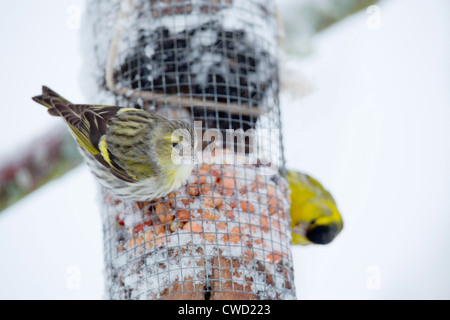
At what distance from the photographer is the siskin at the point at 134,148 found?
13.0 ft

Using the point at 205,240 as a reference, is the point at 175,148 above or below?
above

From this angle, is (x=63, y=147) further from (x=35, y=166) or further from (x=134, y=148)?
(x=134, y=148)

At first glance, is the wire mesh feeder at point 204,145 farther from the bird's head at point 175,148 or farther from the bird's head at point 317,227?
the bird's head at point 317,227

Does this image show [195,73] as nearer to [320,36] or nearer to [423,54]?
[320,36]

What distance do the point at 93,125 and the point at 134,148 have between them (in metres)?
0.26

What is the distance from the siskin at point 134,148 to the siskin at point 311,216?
1173 millimetres

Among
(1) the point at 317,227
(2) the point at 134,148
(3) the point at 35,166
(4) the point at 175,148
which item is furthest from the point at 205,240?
(3) the point at 35,166

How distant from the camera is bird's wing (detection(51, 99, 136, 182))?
4035mm

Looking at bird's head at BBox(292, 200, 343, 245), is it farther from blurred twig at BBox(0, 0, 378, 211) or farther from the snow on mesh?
blurred twig at BBox(0, 0, 378, 211)

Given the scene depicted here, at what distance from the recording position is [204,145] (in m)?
4.31

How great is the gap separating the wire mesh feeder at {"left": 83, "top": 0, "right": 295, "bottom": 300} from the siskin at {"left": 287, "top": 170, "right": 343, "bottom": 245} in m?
0.45

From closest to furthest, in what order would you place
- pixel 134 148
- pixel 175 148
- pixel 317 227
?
1. pixel 175 148
2. pixel 134 148
3. pixel 317 227

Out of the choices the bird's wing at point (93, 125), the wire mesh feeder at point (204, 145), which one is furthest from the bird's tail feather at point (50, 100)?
the wire mesh feeder at point (204, 145)

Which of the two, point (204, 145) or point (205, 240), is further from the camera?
point (204, 145)
